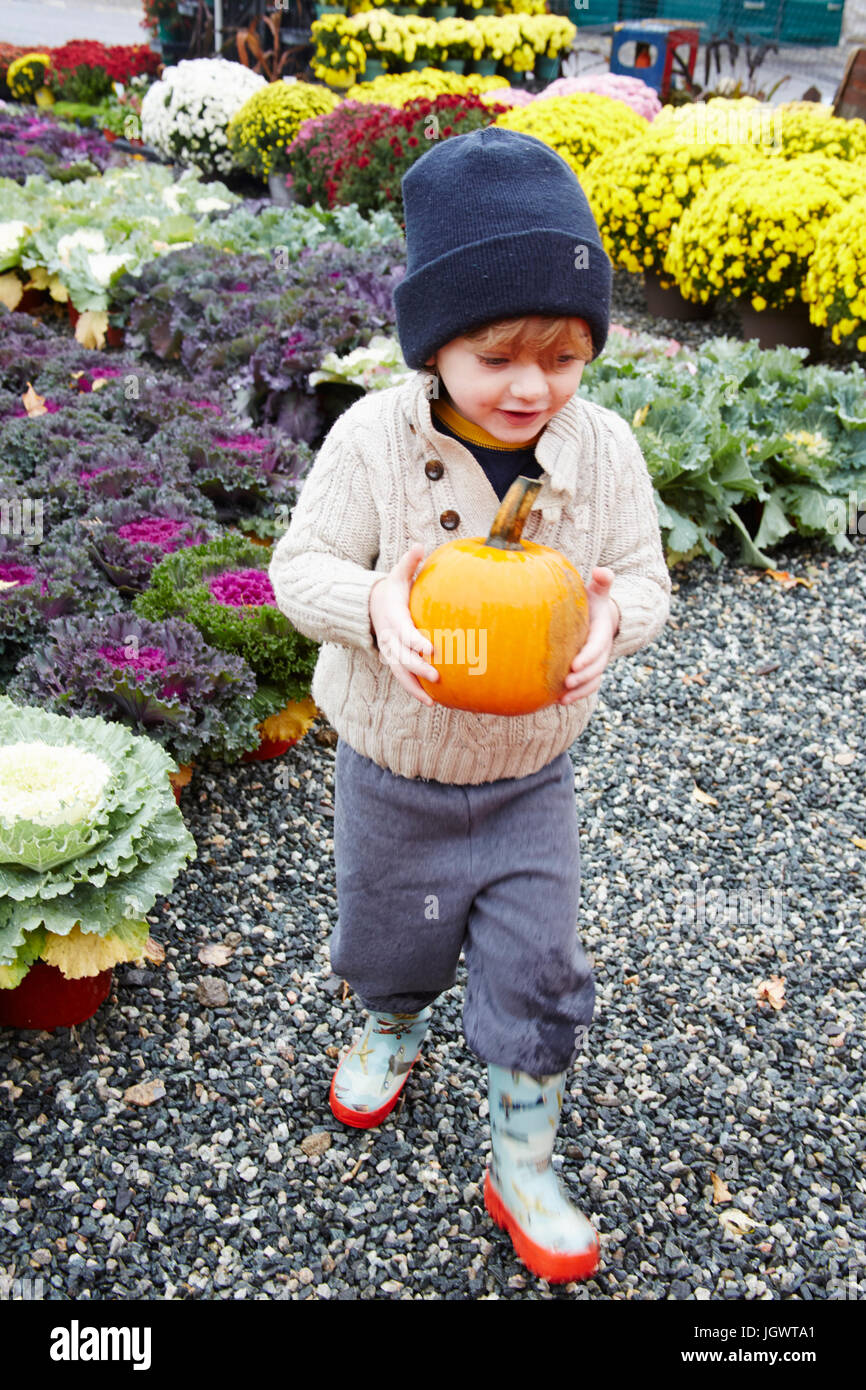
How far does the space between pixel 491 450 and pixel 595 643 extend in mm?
360

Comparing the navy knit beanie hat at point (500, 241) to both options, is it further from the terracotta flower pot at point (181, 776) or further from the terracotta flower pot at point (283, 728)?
the terracotta flower pot at point (283, 728)

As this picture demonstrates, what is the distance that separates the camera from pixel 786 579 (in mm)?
4387

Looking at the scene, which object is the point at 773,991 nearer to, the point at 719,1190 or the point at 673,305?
the point at 719,1190

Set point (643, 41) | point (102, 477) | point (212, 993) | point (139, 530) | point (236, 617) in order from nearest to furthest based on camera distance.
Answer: point (212, 993)
point (236, 617)
point (139, 530)
point (102, 477)
point (643, 41)

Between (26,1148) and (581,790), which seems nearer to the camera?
(26,1148)

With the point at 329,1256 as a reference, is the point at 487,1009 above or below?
above

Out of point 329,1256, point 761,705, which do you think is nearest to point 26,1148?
point 329,1256

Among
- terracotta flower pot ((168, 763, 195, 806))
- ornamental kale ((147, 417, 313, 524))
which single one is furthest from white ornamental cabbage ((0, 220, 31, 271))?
terracotta flower pot ((168, 763, 195, 806))

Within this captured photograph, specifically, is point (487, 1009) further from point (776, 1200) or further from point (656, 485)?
point (656, 485)

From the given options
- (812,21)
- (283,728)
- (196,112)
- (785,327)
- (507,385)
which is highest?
(812,21)

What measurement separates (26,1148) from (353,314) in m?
3.85

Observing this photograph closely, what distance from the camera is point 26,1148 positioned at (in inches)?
83.4

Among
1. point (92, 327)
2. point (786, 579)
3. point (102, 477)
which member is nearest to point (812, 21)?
point (92, 327)

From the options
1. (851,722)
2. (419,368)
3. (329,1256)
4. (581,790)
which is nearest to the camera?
(419,368)
